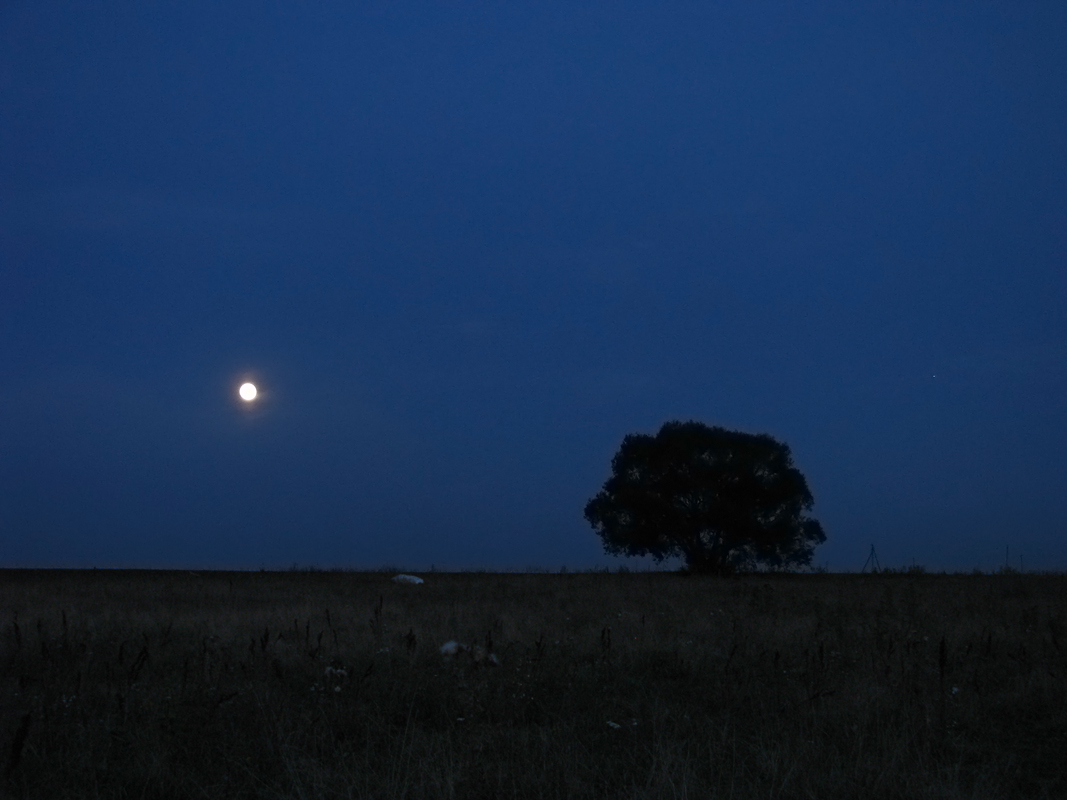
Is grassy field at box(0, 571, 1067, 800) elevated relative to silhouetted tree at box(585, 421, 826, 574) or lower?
lower

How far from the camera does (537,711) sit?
7.24m

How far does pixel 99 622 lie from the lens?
42.4 feet

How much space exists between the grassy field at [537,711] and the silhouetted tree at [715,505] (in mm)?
24200

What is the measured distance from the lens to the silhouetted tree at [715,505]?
3703cm

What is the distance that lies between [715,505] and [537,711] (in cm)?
3083

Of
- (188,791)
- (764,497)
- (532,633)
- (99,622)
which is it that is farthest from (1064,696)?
(764,497)

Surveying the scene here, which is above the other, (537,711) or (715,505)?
(715,505)

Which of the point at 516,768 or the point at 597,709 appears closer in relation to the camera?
the point at 516,768

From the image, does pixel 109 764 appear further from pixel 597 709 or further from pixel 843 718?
pixel 843 718

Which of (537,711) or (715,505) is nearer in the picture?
(537,711)

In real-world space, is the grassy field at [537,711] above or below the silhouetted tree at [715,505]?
below

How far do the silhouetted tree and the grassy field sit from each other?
953 inches

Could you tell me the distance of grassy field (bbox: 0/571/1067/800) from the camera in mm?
5316

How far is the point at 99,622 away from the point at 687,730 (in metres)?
10.2
